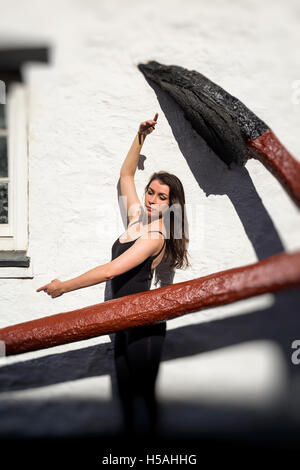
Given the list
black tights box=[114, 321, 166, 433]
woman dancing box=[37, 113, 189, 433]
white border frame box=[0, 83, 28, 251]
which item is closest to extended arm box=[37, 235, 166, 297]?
woman dancing box=[37, 113, 189, 433]

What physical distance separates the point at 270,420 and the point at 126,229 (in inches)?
64.1

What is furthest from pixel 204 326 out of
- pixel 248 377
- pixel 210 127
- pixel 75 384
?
pixel 210 127

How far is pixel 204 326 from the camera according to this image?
9.23 feet

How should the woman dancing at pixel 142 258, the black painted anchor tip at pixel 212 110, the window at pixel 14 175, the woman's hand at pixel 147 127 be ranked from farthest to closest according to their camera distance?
the window at pixel 14 175
the woman's hand at pixel 147 127
the woman dancing at pixel 142 258
the black painted anchor tip at pixel 212 110

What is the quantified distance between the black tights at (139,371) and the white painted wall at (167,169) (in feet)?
0.59

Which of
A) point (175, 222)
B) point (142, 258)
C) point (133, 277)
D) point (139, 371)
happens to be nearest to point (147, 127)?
point (175, 222)

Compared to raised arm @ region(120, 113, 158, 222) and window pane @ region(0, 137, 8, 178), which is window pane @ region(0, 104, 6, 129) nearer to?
window pane @ region(0, 137, 8, 178)

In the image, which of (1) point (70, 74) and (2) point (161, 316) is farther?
(1) point (70, 74)

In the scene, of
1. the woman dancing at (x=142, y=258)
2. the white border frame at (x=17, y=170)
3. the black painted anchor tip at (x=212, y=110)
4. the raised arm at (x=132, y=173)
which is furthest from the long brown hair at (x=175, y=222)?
the white border frame at (x=17, y=170)

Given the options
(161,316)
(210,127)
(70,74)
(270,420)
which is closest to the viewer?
(161,316)

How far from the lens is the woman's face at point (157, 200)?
250 cm

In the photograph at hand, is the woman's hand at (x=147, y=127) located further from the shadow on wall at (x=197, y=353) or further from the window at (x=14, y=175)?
the window at (x=14, y=175)

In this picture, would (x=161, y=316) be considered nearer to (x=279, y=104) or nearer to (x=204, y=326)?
(x=204, y=326)

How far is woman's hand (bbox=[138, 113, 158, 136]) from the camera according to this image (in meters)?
2.52
